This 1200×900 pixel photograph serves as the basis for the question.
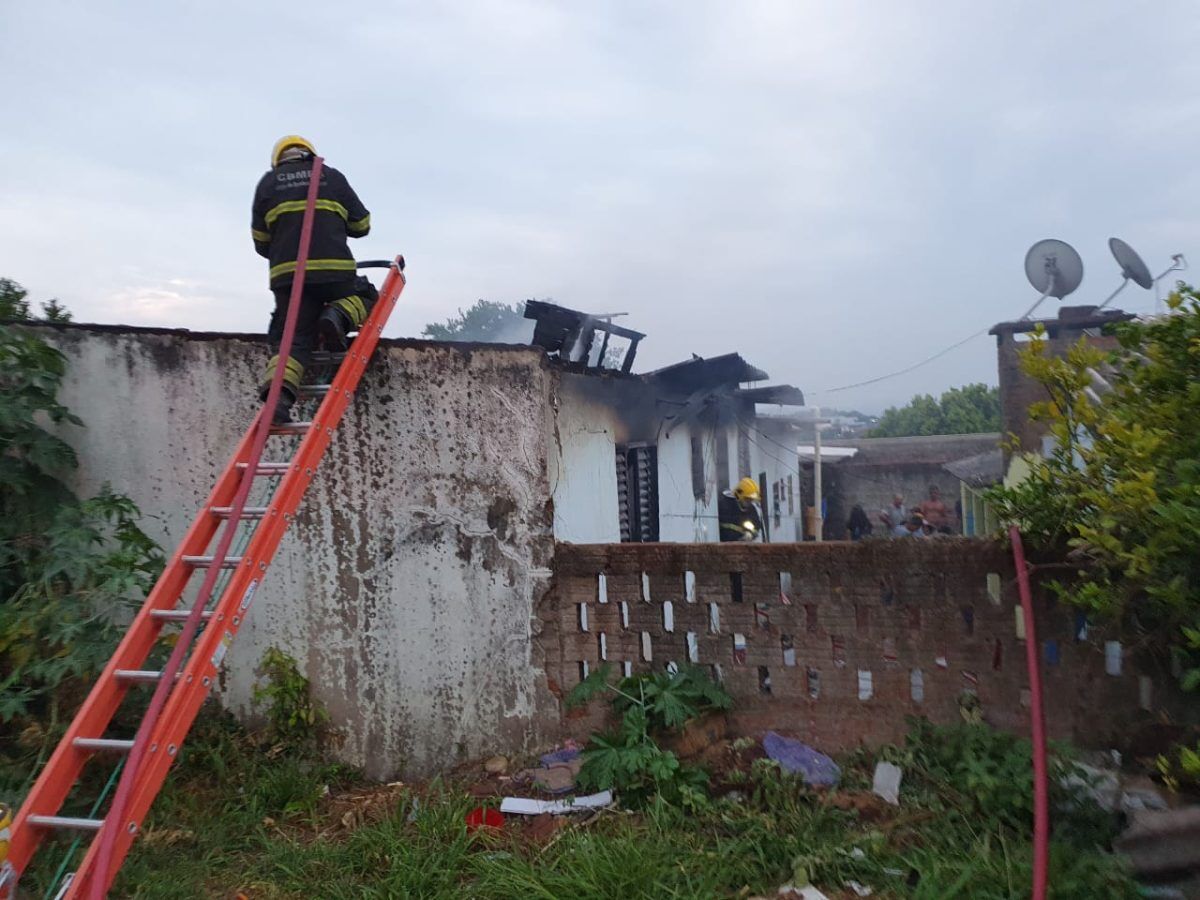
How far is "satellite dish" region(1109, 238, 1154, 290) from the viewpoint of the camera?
11.8 metres

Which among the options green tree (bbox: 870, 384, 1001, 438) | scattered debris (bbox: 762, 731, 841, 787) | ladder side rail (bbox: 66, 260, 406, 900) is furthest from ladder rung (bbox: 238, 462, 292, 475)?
green tree (bbox: 870, 384, 1001, 438)

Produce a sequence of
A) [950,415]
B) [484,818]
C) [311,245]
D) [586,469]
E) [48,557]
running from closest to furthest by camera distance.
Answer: [484,818], [311,245], [48,557], [586,469], [950,415]

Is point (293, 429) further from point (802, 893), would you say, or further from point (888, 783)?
point (888, 783)

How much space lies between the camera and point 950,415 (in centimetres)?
3266

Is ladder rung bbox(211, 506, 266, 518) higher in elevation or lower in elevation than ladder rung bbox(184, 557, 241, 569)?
higher

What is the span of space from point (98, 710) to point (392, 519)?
7.00ft

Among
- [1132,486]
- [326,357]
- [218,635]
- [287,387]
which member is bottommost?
[218,635]

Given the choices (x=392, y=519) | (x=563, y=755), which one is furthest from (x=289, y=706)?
(x=563, y=755)

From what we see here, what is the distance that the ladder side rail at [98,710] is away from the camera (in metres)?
2.83

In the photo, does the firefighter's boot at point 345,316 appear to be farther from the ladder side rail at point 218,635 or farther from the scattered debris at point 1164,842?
the scattered debris at point 1164,842

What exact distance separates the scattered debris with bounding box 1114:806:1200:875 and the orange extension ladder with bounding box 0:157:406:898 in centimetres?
331

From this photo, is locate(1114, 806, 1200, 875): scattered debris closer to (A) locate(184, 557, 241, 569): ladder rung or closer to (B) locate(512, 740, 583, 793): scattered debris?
(B) locate(512, 740, 583, 793): scattered debris

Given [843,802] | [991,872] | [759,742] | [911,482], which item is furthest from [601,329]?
[911,482]

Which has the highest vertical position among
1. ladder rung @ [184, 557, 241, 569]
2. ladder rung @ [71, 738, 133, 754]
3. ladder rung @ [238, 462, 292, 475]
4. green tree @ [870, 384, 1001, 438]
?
green tree @ [870, 384, 1001, 438]
